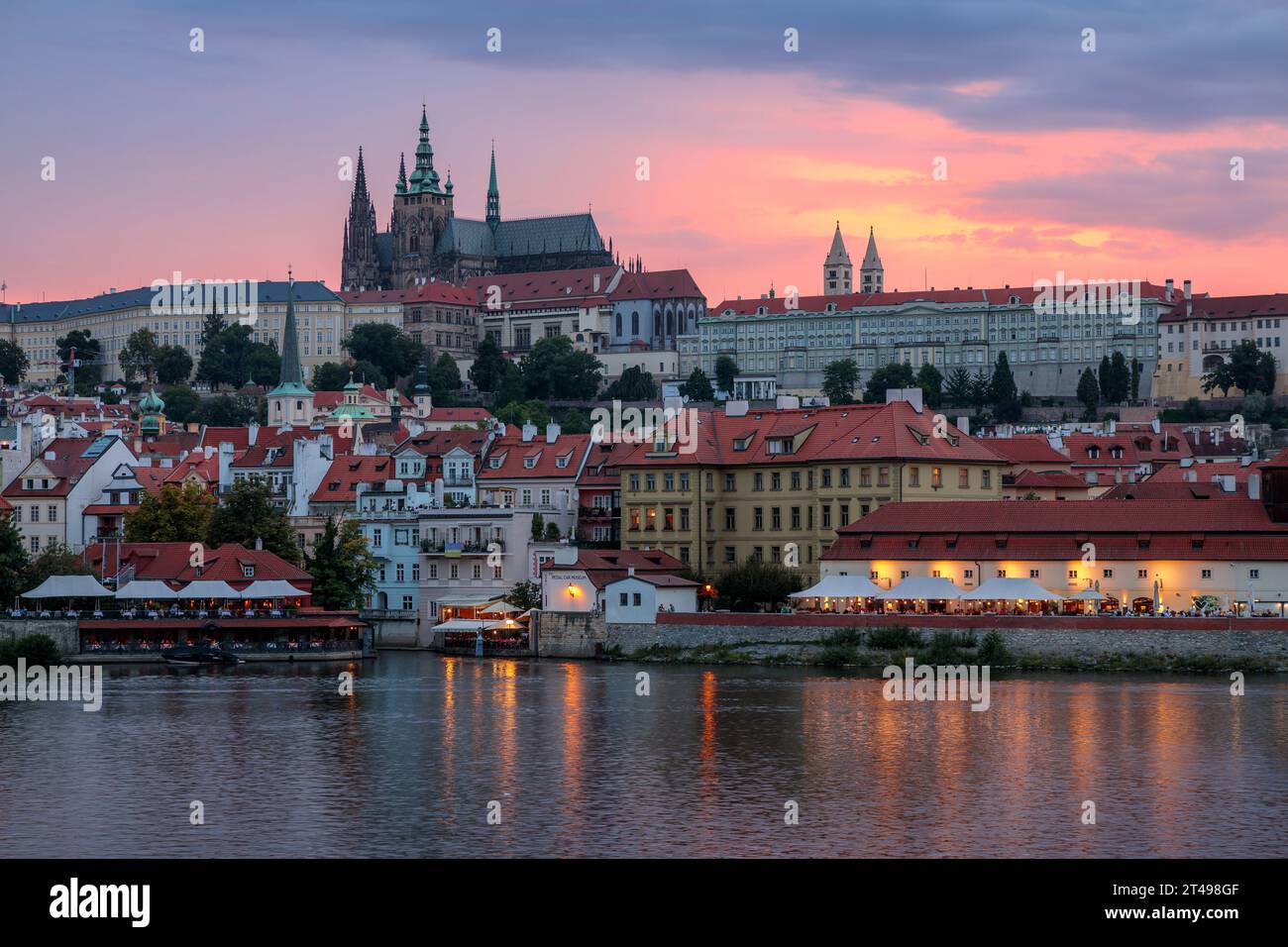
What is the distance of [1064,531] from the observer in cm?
6950

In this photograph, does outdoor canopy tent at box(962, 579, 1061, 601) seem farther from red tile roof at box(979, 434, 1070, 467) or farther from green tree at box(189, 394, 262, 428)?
green tree at box(189, 394, 262, 428)

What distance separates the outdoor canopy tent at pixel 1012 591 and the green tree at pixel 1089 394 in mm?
121463

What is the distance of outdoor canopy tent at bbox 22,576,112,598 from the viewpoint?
7181cm

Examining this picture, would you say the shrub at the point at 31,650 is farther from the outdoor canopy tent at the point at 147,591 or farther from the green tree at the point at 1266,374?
the green tree at the point at 1266,374

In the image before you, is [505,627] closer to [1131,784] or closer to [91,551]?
[91,551]

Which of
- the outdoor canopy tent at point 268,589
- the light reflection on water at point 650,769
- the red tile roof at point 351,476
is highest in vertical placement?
the red tile roof at point 351,476

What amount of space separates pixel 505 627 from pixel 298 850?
128ft

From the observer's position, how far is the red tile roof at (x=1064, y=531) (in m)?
66.9

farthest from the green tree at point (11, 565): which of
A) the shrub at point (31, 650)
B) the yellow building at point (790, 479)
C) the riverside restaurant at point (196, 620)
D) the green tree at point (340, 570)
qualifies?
the yellow building at point (790, 479)

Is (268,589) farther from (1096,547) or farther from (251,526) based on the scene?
(1096,547)

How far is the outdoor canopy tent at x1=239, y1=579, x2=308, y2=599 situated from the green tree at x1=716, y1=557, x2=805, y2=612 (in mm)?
14158

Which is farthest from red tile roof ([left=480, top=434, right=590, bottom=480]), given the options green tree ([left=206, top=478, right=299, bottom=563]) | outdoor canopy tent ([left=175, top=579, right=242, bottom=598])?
outdoor canopy tent ([left=175, top=579, right=242, bottom=598])
